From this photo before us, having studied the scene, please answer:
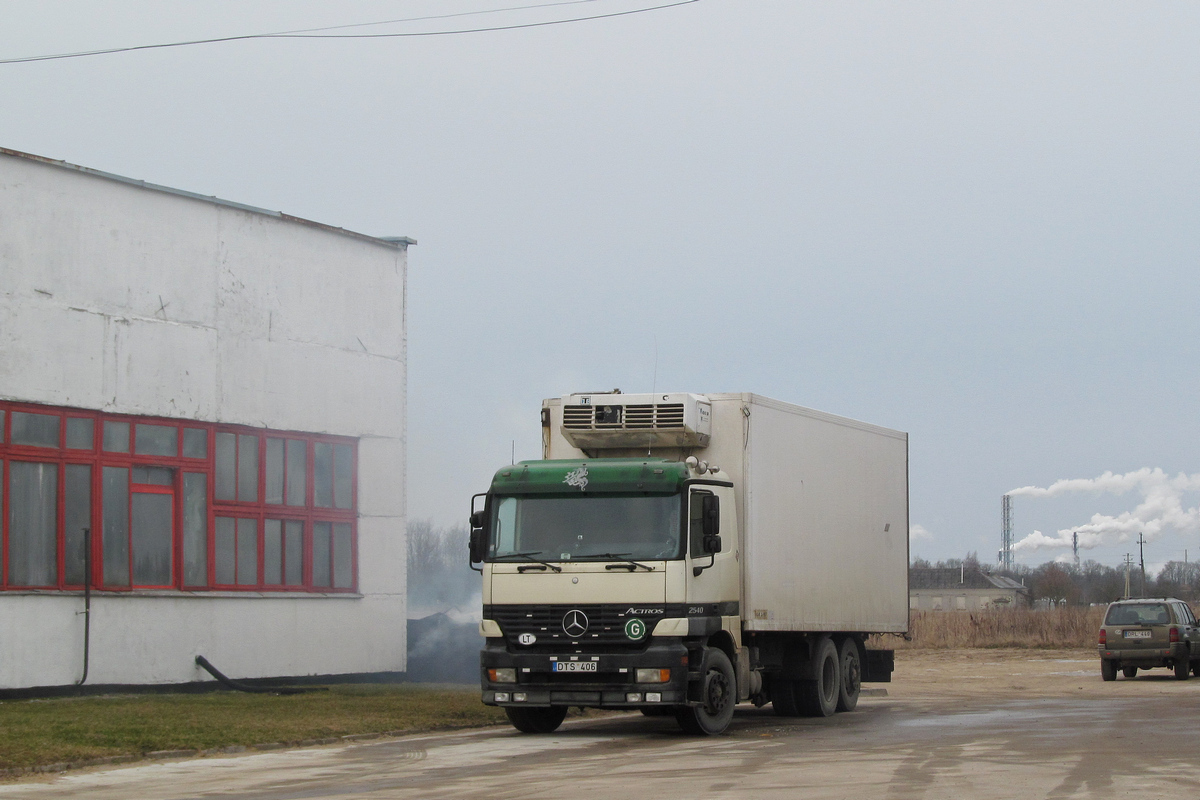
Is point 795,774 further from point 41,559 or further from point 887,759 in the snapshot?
point 41,559

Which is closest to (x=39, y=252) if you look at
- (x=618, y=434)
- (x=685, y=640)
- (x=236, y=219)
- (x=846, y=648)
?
(x=236, y=219)

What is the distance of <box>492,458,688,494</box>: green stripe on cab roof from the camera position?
16.0m

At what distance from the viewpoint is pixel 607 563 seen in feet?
52.0

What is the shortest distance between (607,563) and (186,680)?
8141 mm

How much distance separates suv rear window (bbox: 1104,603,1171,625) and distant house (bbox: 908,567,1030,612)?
368ft

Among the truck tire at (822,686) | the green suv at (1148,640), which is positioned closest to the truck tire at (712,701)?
the truck tire at (822,686)

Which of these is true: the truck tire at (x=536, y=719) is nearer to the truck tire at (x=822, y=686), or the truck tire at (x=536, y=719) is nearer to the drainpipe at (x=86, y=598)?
the truck tire at (x=822, y=686)

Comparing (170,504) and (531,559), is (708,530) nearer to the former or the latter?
(531,559)

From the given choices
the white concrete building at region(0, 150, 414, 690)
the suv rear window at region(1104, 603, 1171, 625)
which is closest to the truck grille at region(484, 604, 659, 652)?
the white concrete building at region(0, 150, 414, 690)

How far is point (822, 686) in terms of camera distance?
64.2 feet

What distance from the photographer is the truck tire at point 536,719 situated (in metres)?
17.0

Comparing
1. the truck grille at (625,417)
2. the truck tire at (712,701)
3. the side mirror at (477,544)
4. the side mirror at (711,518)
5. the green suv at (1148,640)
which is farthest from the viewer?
the green suv at (1148,640)

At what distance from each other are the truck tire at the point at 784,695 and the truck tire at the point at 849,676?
1.08 m

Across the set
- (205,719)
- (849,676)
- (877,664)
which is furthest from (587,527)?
(877,664)
